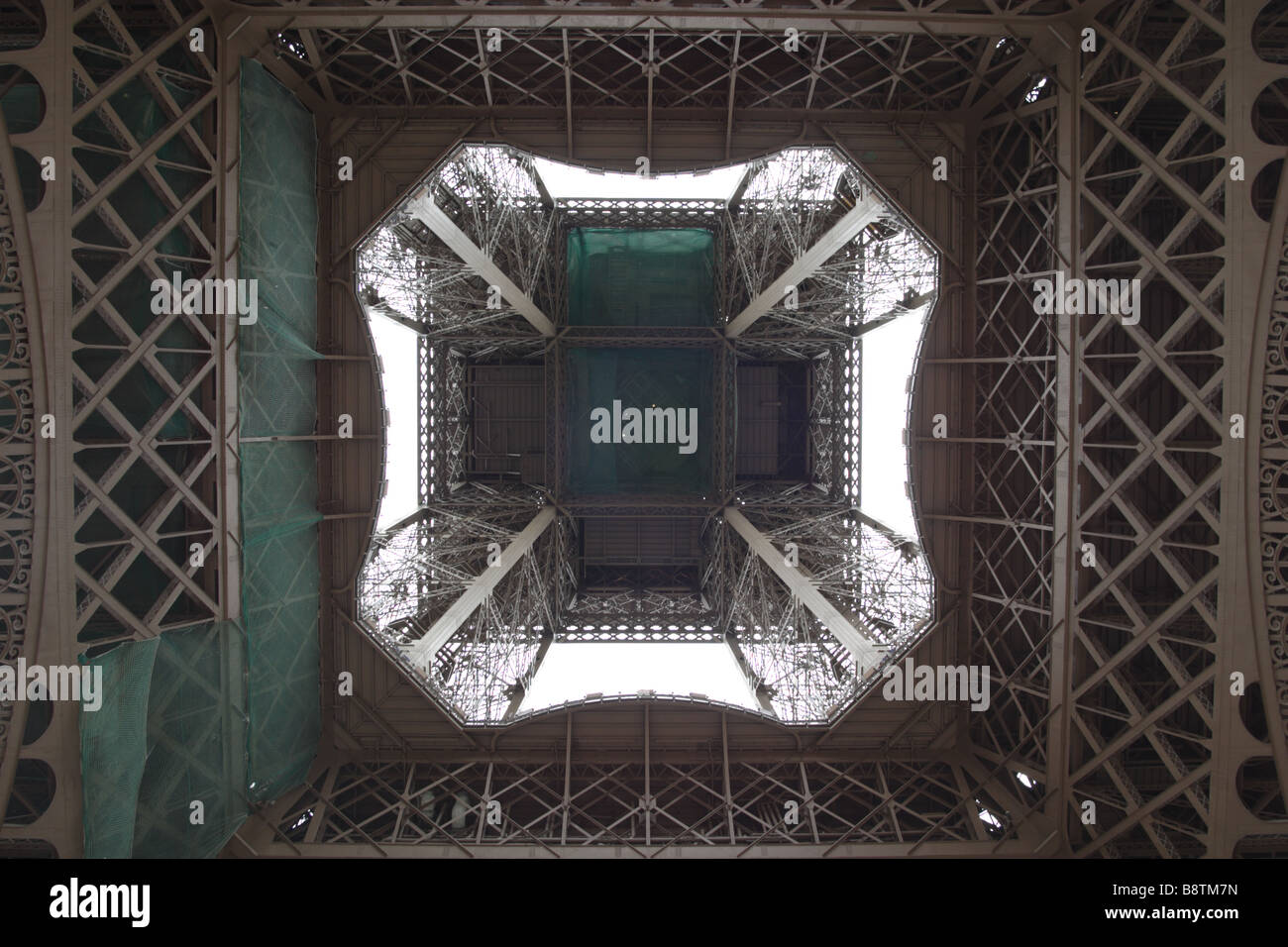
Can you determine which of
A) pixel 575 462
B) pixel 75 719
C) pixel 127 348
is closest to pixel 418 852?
pixel 75 719

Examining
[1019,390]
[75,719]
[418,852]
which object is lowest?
[418,852]

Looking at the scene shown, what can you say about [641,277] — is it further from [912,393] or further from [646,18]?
[912,393]

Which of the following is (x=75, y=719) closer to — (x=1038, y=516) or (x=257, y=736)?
(x=257, y=736)
